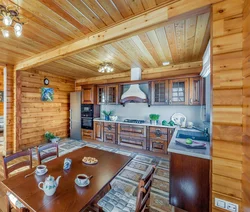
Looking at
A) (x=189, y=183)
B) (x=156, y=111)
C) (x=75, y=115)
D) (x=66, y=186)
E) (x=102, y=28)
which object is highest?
(x=102, y=28)

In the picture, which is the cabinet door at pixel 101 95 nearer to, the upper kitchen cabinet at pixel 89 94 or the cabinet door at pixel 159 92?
the upper kitchen cabinet at pixel 89 94

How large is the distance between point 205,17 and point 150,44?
0.98 meters

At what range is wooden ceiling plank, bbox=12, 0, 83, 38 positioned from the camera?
4.80 ft

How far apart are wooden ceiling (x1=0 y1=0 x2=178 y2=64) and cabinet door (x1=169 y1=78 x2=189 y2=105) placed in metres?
2.33

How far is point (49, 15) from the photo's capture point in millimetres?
1652

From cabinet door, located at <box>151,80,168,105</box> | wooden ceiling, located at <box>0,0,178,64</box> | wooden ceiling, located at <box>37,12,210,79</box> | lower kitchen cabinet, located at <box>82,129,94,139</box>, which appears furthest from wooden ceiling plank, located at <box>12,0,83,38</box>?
lower kitchen cabinet, located at <box>82,129,94,139</box>

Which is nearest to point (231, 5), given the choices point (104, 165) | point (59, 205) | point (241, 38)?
point (241, 38)

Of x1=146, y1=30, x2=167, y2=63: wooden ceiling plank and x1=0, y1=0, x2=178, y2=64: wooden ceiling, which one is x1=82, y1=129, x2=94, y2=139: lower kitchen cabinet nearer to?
x1=0, y1=0, x2=178, y2=64: wooden ceiling

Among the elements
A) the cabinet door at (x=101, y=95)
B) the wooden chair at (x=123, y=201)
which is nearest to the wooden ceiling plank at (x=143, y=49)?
the cabinet door at (x=101, y=95)

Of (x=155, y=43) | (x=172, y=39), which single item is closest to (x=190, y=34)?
(x=172, y=39)

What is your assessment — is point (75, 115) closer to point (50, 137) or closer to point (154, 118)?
point (50, 137)

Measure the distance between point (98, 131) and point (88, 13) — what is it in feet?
12.0

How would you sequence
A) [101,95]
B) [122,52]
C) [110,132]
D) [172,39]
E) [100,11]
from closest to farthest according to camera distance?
1. [100,11]
2. [172,39]
3. [122,52]
4. [110,132]
5. [101,95]

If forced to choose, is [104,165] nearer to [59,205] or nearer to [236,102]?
[59,205]
